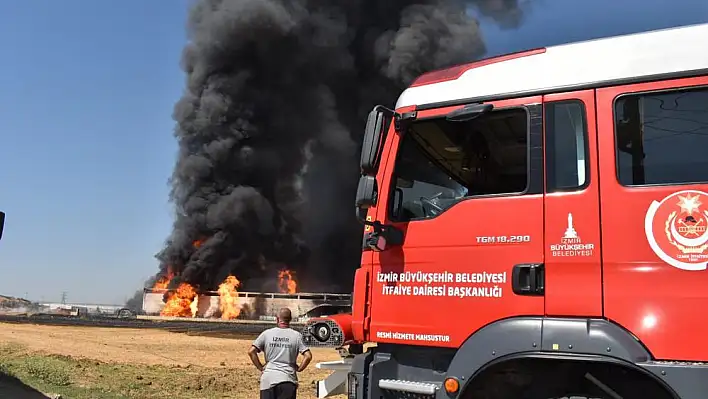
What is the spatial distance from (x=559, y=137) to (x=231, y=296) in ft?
133

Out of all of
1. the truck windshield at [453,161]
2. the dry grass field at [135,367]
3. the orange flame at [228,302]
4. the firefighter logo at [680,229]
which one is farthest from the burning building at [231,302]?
the firefighter logo at [680,229]

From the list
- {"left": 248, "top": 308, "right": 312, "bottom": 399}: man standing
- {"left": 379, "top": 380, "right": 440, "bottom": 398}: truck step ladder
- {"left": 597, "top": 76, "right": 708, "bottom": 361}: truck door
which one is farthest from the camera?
{"left": 248, "top": 308, "right": 312, "bottom": 399}: man standing

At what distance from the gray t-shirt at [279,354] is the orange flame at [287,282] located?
4303 cm

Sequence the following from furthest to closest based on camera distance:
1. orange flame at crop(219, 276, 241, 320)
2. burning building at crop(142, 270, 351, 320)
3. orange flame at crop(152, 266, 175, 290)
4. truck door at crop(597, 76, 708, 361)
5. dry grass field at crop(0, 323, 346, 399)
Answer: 1. orange flame at crop(152, 266, 175, 290)
2. burning building at crop(142, 270, 351, 320)
3. orange flame at crop(219, 276, 241, 320)
4. dry grass field at crop(0, 323, 346, 399)
5. truck door at crop(597, 76, 708, 361)

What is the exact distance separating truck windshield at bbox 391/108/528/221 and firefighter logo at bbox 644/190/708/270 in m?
0.86

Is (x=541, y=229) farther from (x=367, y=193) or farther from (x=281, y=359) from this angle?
(x=281, y=359)

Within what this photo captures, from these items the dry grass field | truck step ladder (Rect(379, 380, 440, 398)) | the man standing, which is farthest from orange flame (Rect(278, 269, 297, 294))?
truck step ladder (Rect(379, 380, 440, 398))

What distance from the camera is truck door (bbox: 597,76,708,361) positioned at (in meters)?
2.99

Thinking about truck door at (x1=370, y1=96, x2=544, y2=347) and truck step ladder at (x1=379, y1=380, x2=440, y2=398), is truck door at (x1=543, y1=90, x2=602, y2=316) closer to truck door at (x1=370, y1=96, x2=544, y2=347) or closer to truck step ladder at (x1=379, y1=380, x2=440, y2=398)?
truck door at (x1=370, y1=96, x2=544, y2=347)

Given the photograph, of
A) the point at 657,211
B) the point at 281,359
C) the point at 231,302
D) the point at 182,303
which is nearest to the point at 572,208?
the point at 657,211

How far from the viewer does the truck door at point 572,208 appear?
3254mm

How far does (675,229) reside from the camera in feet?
10.1

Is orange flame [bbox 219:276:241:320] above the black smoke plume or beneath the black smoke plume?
beneath

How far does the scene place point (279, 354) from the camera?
5250 mm
